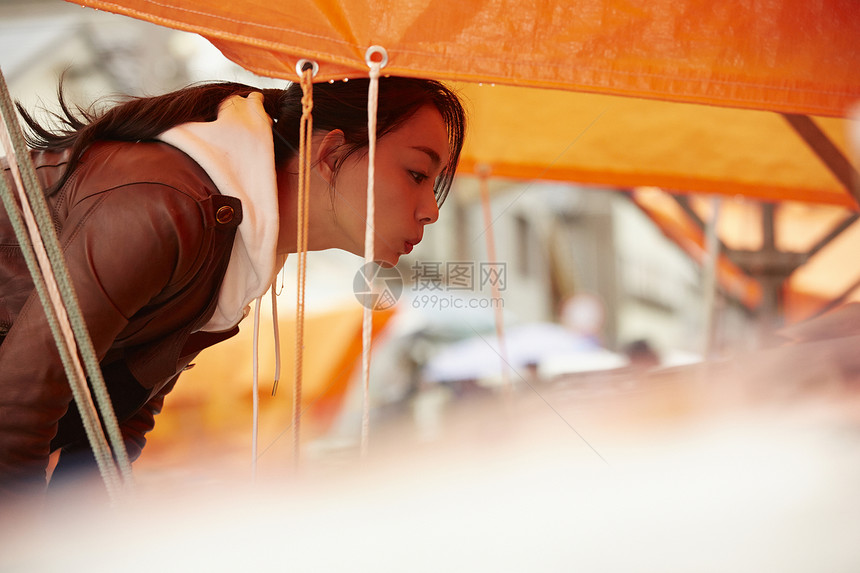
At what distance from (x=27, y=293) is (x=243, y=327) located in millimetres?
1747

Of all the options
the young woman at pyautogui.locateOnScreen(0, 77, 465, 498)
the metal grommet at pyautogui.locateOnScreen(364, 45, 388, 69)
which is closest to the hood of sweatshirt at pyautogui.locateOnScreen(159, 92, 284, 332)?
the young woman at pyautogui.locateOnScreen(0, 77, 465, 498)

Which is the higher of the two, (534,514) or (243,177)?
(243,177)

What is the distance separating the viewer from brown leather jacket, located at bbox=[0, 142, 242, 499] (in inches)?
18.5

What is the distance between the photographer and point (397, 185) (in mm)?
679

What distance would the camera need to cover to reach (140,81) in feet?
10.7

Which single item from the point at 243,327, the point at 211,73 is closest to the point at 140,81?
the point at 211,73

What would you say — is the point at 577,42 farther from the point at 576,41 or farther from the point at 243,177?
the point at 243,177

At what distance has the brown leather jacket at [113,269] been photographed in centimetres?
47

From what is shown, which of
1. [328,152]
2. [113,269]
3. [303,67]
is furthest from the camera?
[328,152]

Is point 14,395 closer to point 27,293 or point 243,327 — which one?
point 27,293

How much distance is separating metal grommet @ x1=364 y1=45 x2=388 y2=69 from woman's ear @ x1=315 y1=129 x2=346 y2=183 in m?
0.12

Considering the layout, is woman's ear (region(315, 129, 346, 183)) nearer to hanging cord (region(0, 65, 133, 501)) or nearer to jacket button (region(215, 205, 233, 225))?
jacket button (region(215, 205, 233, 225))

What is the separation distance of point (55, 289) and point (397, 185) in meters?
0.32

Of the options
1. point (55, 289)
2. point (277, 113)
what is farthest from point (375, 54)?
point (55, 289)
